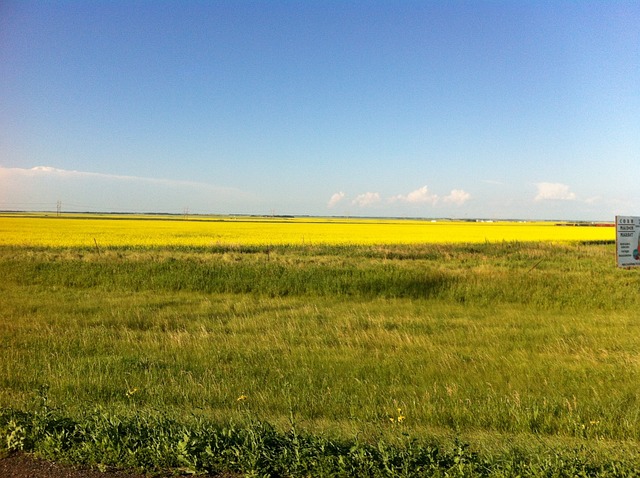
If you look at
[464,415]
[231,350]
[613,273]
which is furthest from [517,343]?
[613,273]

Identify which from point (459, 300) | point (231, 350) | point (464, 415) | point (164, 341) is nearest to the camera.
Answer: point (464, 415)

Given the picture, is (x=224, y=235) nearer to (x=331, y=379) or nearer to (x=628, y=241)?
(x=628, y=241)

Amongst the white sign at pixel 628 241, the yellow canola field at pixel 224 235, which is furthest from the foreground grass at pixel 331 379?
the yellow canola field at pixel 224 235

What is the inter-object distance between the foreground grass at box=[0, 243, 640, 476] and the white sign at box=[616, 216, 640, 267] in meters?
1.37

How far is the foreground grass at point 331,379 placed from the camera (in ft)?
12.8

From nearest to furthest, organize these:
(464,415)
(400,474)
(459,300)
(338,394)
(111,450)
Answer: (400,474) < (111,450) < (464,415) < (338,394) < (459,300)

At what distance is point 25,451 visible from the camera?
3.97 meters

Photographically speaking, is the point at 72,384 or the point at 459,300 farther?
the point at 459,300

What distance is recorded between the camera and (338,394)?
5.75 m

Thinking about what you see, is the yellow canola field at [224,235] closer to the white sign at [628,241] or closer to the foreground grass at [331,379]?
the foreground grass at [331,379]

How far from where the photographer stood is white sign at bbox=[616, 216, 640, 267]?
1499 centimetres

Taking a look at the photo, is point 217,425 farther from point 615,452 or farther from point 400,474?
point 615,452

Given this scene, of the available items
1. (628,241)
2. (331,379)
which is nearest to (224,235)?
(628,241)

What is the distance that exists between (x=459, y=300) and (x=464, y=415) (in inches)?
383
